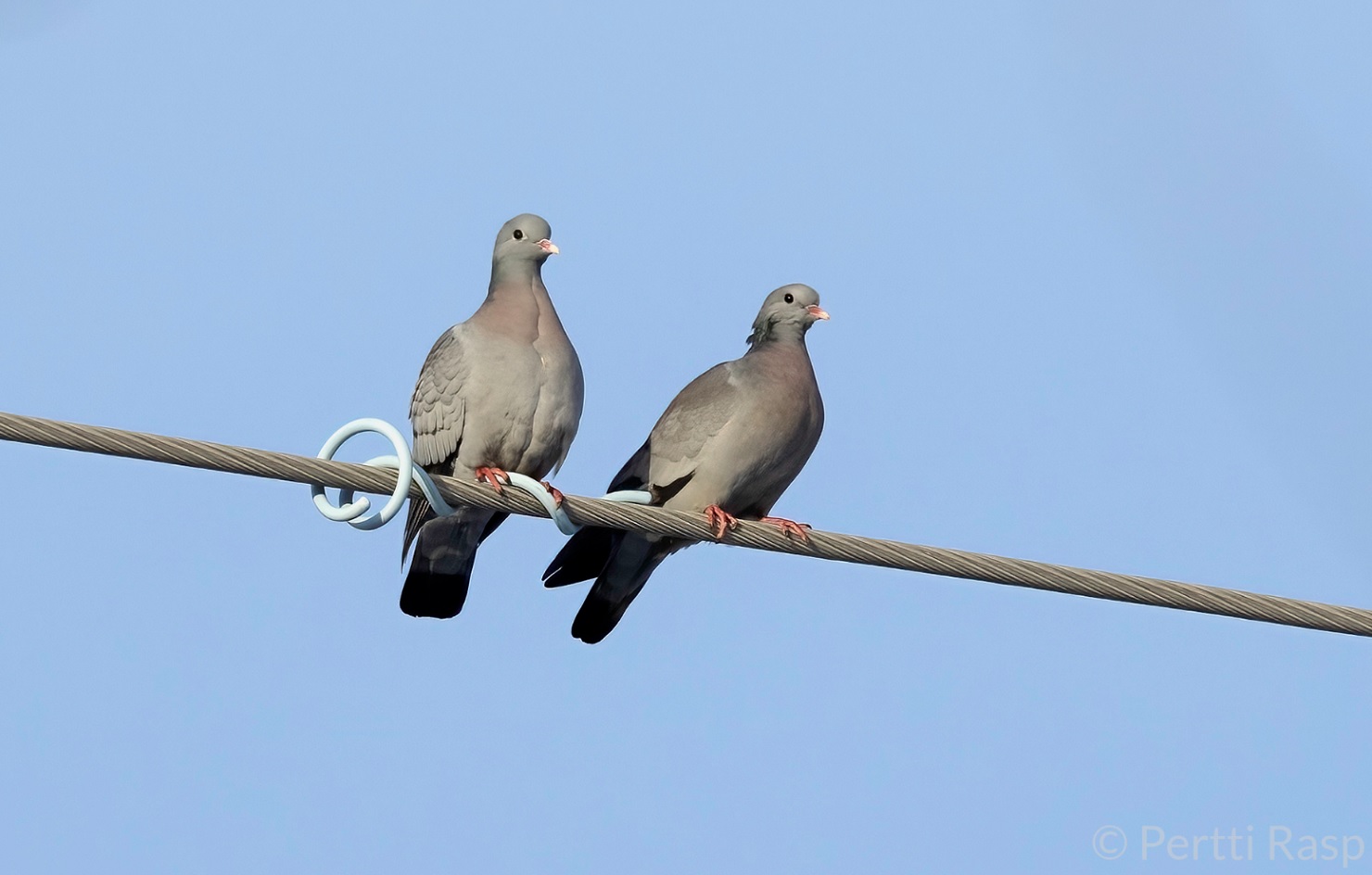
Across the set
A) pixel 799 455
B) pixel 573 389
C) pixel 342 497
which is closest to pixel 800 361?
pixel 799 455

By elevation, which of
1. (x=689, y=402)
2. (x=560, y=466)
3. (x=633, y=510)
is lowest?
(x=633, y=510)

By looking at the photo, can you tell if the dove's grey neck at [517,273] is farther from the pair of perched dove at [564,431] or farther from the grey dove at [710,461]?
the grey dove at [710,461]

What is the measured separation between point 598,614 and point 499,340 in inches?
49.0

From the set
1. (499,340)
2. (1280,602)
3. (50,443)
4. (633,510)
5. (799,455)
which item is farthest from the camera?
(799,455)

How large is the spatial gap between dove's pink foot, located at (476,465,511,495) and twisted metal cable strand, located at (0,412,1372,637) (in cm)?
80

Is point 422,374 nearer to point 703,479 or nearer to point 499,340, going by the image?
point 499,340

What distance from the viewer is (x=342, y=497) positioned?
19.7 ft

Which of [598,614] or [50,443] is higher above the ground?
[598,614]

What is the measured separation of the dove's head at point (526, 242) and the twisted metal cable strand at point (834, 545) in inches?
70.3

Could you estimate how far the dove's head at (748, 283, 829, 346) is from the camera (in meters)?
8.58

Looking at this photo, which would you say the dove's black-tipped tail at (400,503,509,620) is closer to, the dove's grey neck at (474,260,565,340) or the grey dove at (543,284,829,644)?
the grey dove at (543,284,829,644)

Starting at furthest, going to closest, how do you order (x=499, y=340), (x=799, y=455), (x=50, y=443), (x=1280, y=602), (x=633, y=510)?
(x=799, y=455) → (x=499, y=340) → (x=633, y=510) → (x=1280, y=602) → (x=50, y=443)

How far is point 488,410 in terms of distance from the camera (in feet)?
25.0

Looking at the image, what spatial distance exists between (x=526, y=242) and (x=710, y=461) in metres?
1.11
